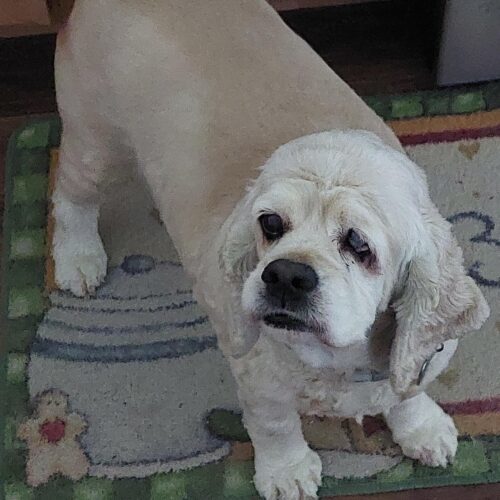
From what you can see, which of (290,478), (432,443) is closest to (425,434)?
(432,443)

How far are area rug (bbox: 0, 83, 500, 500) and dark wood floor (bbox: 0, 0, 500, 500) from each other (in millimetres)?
128

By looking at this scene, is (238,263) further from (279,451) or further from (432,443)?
(432,443)

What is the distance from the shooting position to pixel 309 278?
96 cm

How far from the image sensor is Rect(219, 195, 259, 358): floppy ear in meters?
1.06

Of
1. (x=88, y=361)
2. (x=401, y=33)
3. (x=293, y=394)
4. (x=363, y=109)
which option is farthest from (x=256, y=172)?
(x=401, y=33)

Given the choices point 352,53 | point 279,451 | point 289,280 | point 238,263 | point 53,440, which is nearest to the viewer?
point 289,280

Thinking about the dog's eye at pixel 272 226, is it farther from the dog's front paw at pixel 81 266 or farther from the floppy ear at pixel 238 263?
the dog's front paw at pixel 81 266

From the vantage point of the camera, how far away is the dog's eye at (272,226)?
1.00 metres

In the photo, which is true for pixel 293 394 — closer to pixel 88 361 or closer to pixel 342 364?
pixel 342 364

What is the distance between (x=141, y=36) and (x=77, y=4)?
0.43ft

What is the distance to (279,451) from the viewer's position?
1352 mm

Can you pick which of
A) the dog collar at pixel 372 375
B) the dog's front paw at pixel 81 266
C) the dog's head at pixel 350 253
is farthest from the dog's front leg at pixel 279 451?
the dog's front paw at pixel 81 266

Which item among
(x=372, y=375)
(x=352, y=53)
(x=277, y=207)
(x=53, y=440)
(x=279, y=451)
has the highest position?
(x=277, y=207)

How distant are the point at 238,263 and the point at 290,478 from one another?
44cm
